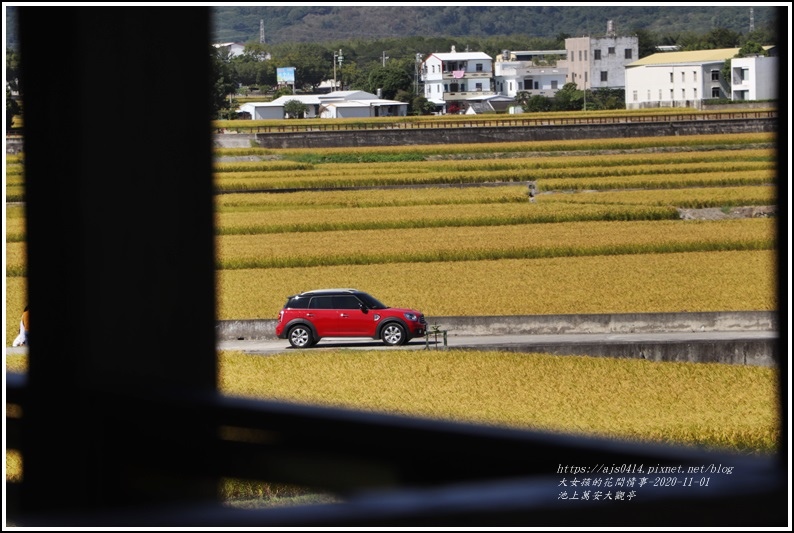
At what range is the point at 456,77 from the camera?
8531cm

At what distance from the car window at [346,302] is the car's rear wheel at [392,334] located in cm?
55

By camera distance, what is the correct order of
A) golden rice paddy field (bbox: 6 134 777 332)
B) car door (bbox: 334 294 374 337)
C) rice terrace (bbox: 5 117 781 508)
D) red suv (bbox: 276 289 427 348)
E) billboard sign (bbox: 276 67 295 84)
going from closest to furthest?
rice terrace (bbox: 5 117 781 508)
red suv (bbox: 276 289 427 348)
car door (bbox: 334 294 374 337)
golden rice paddy field (bbox: 6 134 777 332)
billboard sign (bbox: 276 67 295 84)

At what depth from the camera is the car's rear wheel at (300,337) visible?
1544 centimetres

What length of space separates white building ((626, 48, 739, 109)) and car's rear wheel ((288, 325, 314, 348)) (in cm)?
5858

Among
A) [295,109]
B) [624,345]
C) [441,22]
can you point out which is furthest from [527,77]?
[624,345]

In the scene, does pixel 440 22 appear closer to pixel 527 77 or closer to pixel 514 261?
pixel 527 77

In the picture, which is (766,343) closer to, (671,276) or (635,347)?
(635,347)

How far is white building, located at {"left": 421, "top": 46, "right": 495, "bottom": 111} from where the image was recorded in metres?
84.7

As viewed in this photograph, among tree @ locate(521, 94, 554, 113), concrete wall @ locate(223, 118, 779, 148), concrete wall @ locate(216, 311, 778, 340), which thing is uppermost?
tree @ locate(521, 94, 554, 113)

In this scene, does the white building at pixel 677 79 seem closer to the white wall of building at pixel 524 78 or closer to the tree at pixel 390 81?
the white wall of building at pixel 524 78

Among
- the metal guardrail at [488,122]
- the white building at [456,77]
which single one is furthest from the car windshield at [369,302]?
the white building at [456,77]

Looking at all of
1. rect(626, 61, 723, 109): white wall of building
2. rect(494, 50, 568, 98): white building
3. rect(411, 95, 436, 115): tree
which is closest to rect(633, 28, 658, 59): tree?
rect(494, 50, 568, 98): white building

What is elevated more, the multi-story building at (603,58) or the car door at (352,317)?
the multi-story building at (603,58)

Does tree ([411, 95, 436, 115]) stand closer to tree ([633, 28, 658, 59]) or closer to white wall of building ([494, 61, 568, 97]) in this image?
white wall of building ([494, 61, 568, 97])
